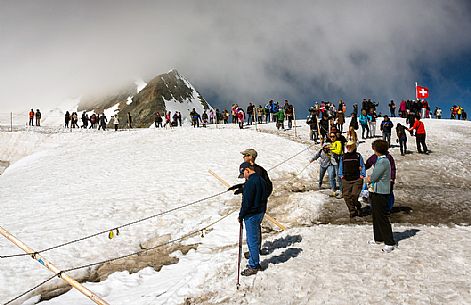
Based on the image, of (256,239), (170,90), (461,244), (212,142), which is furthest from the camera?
(170,90)

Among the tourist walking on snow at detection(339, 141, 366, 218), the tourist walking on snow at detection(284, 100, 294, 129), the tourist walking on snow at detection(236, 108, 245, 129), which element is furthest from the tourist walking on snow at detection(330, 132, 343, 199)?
the tourist walking on snow at detection(236, 108, 245, 129)

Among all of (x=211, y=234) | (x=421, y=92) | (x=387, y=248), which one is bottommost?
(x=211, y=234)

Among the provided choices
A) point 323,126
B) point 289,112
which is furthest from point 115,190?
point 289,112

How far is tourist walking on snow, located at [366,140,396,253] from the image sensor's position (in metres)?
7.40

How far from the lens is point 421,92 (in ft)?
117

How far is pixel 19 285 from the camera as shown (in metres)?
8.39

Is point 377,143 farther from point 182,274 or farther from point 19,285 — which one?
point 19,285

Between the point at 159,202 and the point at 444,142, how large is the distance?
67.5ft

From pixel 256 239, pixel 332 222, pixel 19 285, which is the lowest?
pixel 19 285

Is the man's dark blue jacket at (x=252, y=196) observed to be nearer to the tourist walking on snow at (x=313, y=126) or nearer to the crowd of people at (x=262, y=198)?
the crowd of people at (x=262, y=198)

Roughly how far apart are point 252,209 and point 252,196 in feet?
0.91

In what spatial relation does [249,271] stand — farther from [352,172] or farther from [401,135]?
[401,135]

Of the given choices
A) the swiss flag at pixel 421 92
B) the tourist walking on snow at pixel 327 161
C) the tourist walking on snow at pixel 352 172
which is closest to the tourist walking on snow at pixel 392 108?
the swiss flag at pixel 421 92

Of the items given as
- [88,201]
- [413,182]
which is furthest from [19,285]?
[413,182]
